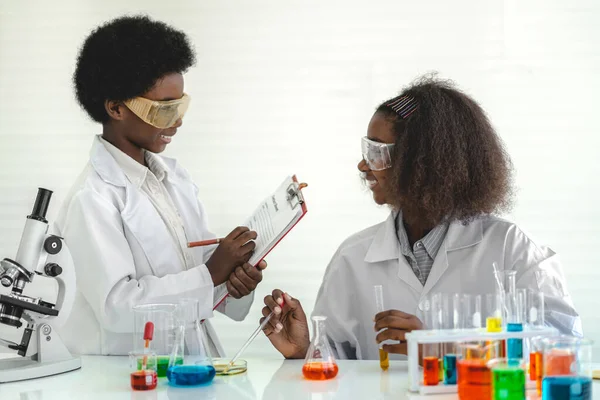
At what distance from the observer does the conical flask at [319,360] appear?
200 cm

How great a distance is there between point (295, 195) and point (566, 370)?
42.8 inches

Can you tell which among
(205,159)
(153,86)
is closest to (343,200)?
(205,159)

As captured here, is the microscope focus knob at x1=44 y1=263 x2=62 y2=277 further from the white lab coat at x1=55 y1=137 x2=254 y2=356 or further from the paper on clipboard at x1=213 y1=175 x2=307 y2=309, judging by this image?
the paper on clipboard at x1=213 y1=175 x2=307 y2=309

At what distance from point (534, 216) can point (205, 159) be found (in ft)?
5.54

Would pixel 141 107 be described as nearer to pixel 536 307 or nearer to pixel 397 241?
pixel 397 241

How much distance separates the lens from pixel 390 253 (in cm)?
254

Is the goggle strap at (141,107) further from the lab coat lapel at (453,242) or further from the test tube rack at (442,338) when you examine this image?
the test tube rack at (442,338)

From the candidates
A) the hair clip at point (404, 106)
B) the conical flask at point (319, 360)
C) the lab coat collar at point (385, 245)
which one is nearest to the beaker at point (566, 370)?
the conical flask at point (319, 360)

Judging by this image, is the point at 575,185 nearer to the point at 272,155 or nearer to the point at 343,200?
the point at 343,200

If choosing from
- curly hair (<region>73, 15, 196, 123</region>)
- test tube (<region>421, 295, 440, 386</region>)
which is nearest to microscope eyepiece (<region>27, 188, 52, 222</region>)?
curly hair (<region>73, 15, 196, 123</region>)

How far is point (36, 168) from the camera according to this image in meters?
4.14

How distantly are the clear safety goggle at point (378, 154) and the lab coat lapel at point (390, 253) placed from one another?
21 centimetres

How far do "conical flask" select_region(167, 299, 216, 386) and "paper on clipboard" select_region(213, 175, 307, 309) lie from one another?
47cm

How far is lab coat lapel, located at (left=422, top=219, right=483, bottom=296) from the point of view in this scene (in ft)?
8.05
